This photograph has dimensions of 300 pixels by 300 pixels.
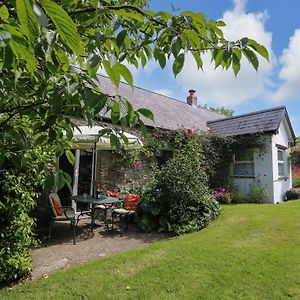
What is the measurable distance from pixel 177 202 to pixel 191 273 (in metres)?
3.46

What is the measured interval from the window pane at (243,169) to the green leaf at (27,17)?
Answer: 14319 millimetres

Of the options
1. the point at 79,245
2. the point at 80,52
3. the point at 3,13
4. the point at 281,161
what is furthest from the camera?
the point at 281,161

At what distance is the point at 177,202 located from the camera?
26.7 feet

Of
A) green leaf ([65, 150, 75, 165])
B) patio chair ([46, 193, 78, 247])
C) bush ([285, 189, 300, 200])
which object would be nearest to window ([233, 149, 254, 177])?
bush ([285, 189, 300, 200])

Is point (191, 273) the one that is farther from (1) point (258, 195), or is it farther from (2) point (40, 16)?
(1) point (258, 195)

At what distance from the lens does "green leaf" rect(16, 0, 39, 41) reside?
2.43ft

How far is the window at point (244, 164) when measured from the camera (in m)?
14.0

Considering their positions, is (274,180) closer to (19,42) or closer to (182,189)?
(182,189)

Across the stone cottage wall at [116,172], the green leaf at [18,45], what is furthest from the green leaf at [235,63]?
the stone cottage wall at [116,172]

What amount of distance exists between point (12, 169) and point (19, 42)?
410cm

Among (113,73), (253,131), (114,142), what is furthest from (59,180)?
(253,131)

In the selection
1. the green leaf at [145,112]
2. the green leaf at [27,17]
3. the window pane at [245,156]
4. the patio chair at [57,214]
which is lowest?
the patio chair at [57,214]

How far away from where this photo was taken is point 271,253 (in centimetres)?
558

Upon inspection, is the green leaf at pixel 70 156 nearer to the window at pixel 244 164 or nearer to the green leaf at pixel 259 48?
the green leaf at pixel 259 48
